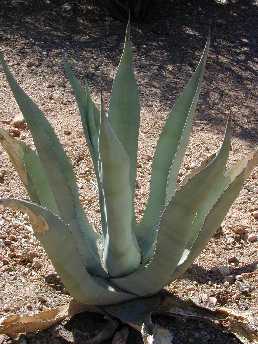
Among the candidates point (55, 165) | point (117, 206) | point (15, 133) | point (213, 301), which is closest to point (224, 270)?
point (213, 301)

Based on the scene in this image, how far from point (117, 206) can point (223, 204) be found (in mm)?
278

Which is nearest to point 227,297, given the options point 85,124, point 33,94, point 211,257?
point 211,257

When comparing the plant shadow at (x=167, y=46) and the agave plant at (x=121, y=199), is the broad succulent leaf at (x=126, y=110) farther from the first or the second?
the plant shadow at (x=167, y=46)

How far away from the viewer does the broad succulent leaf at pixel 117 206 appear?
5.48 feet

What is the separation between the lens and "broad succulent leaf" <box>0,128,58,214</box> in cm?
193

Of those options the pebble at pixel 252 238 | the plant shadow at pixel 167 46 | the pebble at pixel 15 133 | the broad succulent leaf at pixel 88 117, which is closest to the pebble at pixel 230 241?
the pebble at pixel 252 238

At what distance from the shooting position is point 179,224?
177cm

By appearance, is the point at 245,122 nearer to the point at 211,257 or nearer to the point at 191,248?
the point at 211,257

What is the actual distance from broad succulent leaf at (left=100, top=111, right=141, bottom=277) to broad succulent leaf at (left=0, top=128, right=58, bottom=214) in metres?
0.21

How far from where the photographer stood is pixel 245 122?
373 cm

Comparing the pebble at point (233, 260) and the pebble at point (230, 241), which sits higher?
the pebble at point (230, 241)

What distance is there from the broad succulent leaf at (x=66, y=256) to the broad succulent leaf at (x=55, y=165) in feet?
0.33

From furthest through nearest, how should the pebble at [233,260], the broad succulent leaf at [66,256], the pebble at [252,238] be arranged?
the pebble at [252,238], the pebble at [233,260], the broad succulent leaf at [66,256]

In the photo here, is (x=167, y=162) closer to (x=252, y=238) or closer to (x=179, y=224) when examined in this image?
(x=179, y=224)
